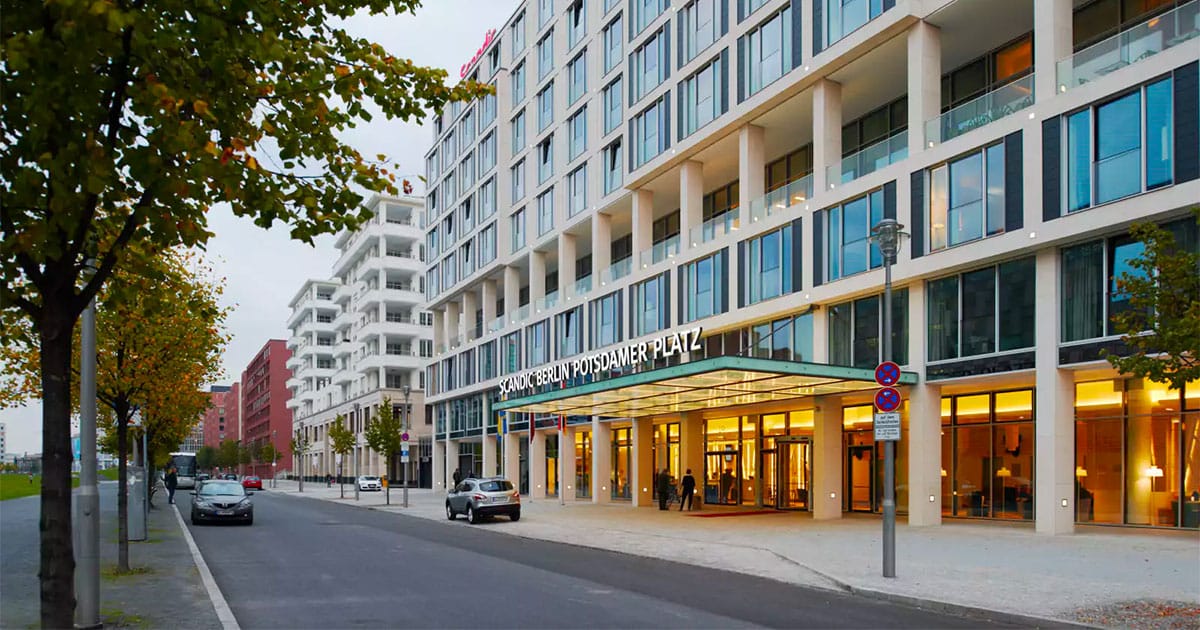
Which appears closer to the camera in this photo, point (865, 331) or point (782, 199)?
point (865, 331)

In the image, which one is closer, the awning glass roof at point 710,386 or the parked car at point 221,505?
the awning glass roof at point 710,386

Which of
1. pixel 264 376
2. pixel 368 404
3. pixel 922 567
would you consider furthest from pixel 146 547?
pixel 264 376

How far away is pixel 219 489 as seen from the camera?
103 feet

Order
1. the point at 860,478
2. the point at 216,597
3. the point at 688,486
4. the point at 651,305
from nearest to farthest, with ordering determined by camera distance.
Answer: the point at 216,597
the point at 860,478
the point at 688,486
the point at 651,305

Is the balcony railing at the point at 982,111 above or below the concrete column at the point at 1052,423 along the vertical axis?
above

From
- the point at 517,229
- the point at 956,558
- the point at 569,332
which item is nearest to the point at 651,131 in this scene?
the point at 569,332

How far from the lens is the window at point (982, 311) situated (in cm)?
2384

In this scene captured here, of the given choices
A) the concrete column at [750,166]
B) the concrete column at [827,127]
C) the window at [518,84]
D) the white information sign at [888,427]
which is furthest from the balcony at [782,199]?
the window at [518,84]

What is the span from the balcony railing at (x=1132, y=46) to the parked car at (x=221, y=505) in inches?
1019

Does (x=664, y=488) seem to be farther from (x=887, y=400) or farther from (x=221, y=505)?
(x=887, y=400)

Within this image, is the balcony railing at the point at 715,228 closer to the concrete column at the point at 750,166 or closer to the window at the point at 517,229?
the concrete column at the point at 750,166

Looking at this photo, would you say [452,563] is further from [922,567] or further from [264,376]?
[264,376]

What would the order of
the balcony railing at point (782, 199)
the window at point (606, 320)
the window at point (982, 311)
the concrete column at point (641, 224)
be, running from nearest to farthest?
the window at point (982, 311) < the balcony railing at point (782, 199) < the concrete column at point (641, 224) < the window at point (606, 320)

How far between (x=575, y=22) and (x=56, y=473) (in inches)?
1804
